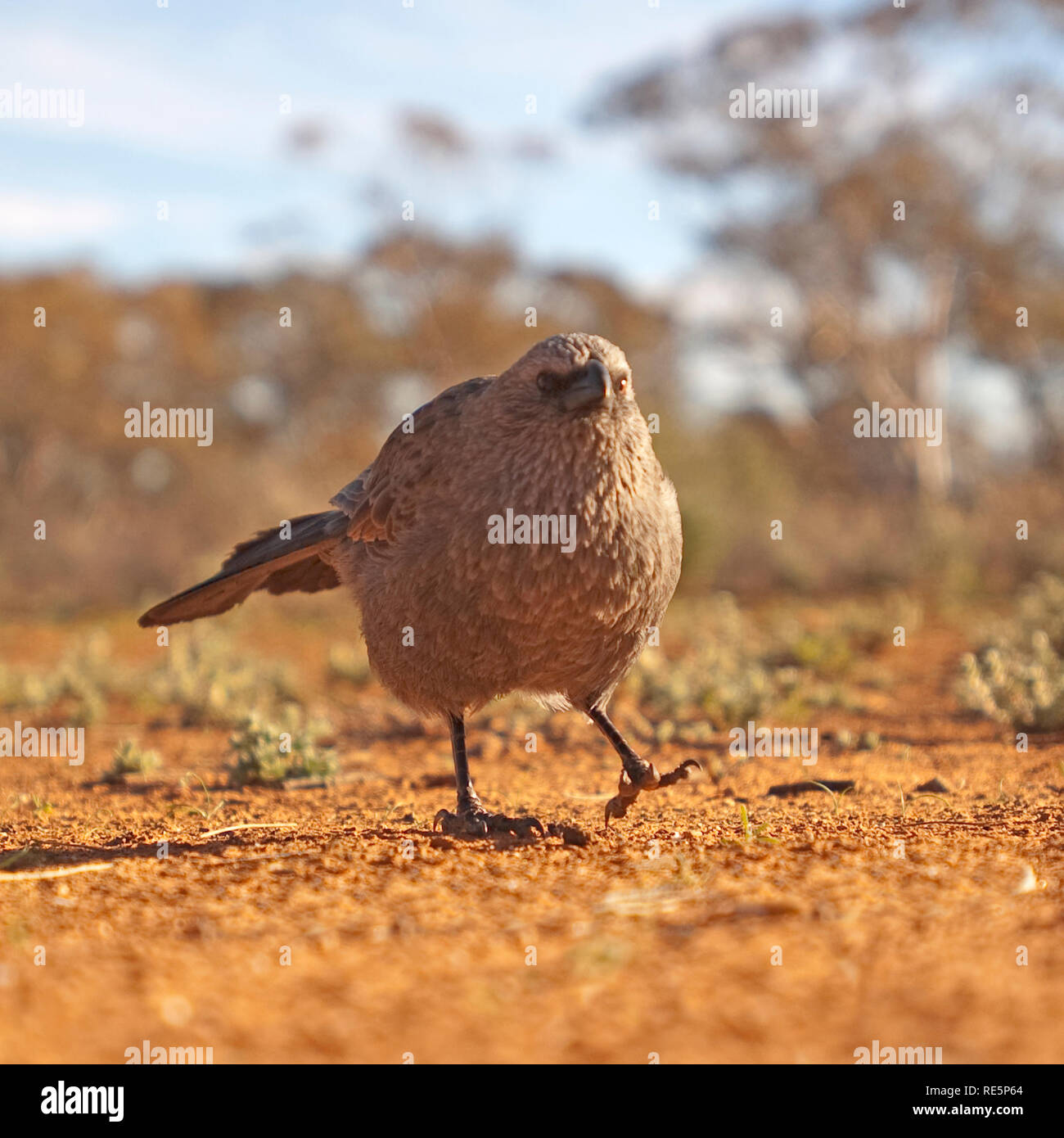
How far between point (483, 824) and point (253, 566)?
1801 mm

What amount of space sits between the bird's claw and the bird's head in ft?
4.75

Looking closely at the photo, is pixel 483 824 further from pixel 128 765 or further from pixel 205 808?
pixel 128 765

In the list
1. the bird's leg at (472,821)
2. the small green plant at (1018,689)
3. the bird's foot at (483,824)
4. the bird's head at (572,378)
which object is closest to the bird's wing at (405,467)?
the bird's head at (572,378)

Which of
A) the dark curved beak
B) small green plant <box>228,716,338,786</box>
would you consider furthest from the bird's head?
small green plant <box>228,716,338,786</box>

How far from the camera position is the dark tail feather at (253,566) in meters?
5.62

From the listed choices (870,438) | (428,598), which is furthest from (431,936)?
Answer: (870,438)

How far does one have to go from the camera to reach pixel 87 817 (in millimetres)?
5340

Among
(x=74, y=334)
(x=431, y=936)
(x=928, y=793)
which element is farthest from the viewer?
(x=74, y=334)

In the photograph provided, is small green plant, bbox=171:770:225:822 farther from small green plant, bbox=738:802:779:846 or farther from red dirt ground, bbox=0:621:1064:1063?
small green plant, bbox=738:802:779:846

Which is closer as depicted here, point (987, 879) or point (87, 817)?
point (987, 879)

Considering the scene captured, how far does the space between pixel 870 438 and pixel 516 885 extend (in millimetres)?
24166

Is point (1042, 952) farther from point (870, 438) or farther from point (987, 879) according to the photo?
point (870, 438)

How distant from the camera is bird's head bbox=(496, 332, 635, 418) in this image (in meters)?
4.31

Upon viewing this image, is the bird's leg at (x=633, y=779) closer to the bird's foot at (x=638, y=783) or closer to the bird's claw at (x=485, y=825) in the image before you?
the bird's foot at (x=638, y=783)
